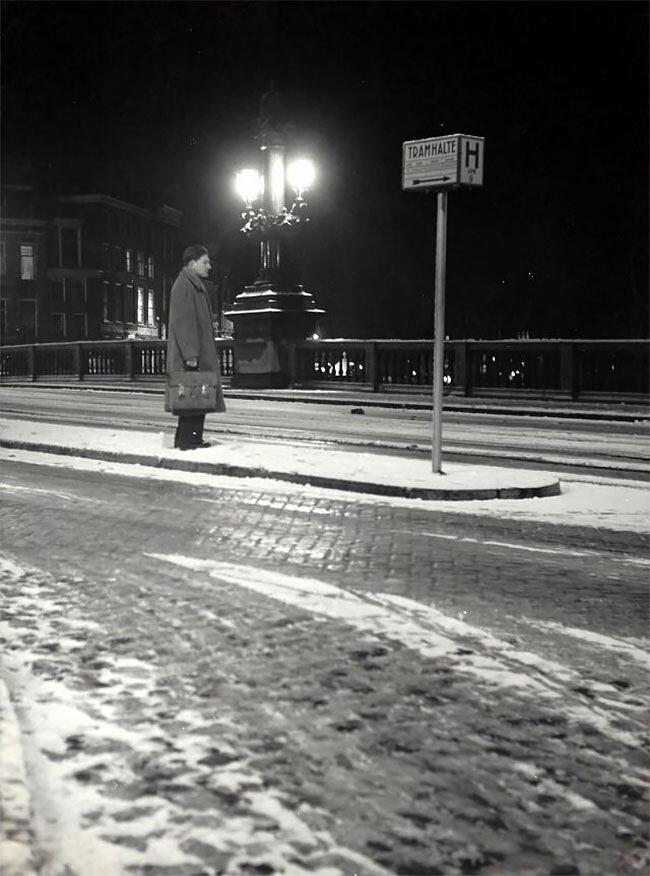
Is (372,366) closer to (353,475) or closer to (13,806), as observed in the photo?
(353,475)

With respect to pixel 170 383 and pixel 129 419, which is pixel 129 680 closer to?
pixel 170 383

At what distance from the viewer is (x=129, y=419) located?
18.0 metres

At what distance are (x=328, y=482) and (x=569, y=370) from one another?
13119mm

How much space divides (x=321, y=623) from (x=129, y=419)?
13.3 metres

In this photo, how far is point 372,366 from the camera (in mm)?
25438

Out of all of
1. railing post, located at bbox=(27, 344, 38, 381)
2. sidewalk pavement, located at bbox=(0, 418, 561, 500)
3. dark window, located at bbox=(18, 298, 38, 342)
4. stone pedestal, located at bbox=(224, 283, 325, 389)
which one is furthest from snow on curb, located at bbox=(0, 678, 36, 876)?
dark window, located at bbox=(18, 298, 38, 342)

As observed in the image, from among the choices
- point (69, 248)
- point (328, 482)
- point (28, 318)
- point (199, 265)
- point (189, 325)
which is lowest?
point (328, 482)

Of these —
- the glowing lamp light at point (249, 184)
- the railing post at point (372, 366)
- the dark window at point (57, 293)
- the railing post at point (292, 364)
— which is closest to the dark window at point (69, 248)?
the dark window at point (57, 293)

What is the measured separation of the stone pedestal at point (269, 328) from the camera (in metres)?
25.8

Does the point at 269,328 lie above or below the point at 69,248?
below

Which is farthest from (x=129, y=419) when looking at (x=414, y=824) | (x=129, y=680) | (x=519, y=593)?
(x=414, y=824)

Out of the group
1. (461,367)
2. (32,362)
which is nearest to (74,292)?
(32,362)

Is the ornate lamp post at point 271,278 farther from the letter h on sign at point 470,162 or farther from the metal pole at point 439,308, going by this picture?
the letter h on sign at point 470,162

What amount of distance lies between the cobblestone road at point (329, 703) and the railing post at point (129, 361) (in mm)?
25238
